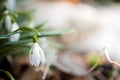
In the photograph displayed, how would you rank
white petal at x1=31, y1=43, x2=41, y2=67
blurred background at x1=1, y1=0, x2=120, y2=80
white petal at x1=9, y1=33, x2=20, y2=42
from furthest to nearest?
blurred background at x1=1, y1=0, x2=120, y2=80 → white petal at x1=9, y1=33, x2=20, y2=42 → white petal at x1=31, y1=43, x2=41, y2=67

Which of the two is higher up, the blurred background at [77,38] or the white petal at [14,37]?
the white petal at [14,37]

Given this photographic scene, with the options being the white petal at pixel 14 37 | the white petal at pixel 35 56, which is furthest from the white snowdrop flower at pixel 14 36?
the white petal at pixel 35 56

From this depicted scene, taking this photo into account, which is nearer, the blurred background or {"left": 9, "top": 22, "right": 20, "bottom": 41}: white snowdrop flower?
{"left": 9, "top": 22, "right": 20, "bottom": 41}: white snowdrop flower

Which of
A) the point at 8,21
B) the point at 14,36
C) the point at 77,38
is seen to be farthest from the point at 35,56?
the point at 77,38

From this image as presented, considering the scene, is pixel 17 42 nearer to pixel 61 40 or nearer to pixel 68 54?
pixel 68 54

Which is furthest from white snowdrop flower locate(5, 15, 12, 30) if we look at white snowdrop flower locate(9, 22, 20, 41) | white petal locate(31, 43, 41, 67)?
white petal locate(31, 43, 41, 67)

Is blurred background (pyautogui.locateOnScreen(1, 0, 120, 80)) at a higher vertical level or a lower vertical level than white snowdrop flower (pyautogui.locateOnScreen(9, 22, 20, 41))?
lower

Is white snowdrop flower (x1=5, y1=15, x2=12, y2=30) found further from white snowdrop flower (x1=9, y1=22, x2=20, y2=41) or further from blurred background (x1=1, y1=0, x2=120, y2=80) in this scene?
blurred background (x1=1, y1=0, x2=120, y2=80)

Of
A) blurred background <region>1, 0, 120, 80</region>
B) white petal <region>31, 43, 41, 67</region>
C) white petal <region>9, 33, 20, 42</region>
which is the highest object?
white petal <region>31, 43, 41, 67</region>

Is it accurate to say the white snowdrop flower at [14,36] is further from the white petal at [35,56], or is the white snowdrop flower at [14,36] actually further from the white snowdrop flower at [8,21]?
the white petal at [35,56]
